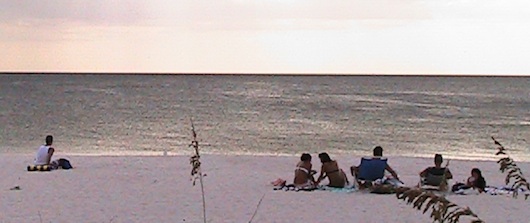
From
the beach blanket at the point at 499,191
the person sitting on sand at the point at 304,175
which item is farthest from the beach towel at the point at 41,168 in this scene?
the beach blanket at the point at 499,191

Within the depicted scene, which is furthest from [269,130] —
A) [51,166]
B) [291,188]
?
[291,188]

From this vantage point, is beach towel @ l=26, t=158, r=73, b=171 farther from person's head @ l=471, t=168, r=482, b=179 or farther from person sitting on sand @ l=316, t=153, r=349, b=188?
person's head @ l=471, t=168, r=482, b=179

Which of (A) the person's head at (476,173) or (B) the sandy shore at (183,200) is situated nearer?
(B) the sandy shore at (183,200)

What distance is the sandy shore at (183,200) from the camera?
385 inches

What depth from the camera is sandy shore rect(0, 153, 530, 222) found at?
9773mm

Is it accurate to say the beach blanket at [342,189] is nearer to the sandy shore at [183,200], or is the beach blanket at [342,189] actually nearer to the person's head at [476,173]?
the sandy shore at [183,200]

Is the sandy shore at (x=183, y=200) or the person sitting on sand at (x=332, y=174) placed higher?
the person sitting on sand at (x=332, y=174)

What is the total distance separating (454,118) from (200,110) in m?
21.5

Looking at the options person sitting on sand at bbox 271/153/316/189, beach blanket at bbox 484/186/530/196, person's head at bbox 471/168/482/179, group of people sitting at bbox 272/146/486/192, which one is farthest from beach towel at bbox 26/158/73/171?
beach blanket at bbox 484/186/530/196

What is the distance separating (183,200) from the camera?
11094 millimetres

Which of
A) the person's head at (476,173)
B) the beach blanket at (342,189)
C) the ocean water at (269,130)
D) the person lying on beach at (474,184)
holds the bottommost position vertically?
the beach blanket at (342,189)

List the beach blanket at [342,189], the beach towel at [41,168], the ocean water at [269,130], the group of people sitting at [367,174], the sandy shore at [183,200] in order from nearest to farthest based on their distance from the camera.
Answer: the sandy shore at [183,200] → the group of people sitting at [367,174] → the beach blanket at [342,189] → the beach towel at [41,168] → the ocean water at [269,130]

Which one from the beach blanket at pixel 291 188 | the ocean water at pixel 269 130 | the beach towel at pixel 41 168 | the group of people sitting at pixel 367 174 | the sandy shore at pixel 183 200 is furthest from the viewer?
the ocean water at pixel 269 130

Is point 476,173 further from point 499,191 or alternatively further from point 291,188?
point 291,188
